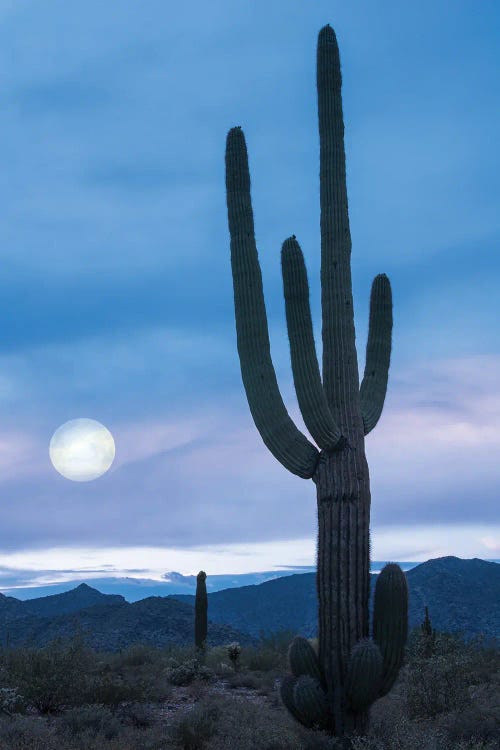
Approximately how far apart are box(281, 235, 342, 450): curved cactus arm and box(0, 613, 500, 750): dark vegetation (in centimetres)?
323

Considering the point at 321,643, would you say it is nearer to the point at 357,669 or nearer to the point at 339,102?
the point at 357,669

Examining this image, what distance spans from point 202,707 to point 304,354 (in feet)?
23.2

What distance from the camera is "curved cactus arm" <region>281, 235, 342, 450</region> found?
454 inches

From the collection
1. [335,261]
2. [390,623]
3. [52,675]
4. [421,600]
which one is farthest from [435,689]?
[421,600]

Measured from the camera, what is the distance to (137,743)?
1241cm

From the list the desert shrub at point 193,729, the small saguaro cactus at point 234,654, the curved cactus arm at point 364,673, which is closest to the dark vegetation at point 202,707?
the desert shrub at point 193,729

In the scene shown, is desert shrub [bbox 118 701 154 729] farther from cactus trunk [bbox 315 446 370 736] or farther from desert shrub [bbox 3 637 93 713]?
cactus trunk [bbox 315 446 370 736]

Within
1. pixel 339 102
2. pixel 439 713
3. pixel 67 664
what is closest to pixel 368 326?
pixel 339 102

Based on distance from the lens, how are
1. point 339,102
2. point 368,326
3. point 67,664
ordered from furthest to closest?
1. point 67,664
2. point 368,326
3. point 339,102

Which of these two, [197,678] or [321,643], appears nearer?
[321,643]

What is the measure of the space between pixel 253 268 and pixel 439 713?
9394mm

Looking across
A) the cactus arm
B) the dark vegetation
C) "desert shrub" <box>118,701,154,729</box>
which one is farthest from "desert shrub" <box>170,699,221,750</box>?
the cactus arm

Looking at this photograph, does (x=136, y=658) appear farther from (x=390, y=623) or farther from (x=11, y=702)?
(x=390, y=623)

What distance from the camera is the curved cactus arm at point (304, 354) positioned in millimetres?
11531
